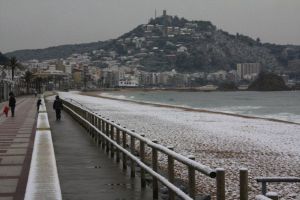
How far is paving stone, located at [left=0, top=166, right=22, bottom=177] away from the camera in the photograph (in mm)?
11195

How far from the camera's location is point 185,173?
13883mm

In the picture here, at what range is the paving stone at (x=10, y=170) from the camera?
1120 cm

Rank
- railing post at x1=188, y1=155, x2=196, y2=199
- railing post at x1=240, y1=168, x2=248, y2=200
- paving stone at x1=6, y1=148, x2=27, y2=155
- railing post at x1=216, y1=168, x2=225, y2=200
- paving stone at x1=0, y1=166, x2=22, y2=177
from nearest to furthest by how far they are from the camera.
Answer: railing post at x1=240, y1=168, x2=248, y2=200
railing post at x1=216, y1=168, x2=225, y2=200
railing post at x1=188, y1=155, x2=196, y2=199
paving stone at x1=0, y1=166, x2=22, y2=177
paving stone at x1=6, y1=148, x2=27, y2=155

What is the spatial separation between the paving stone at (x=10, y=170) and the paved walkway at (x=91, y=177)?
83cm

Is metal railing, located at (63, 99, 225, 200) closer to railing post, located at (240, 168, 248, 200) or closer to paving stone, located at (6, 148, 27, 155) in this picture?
railing post, located at (240, 168, 248, 200)

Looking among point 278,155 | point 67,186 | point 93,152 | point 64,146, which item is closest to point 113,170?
point 67,186

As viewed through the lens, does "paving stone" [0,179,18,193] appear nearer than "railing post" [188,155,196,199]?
No

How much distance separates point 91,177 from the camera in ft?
35.5

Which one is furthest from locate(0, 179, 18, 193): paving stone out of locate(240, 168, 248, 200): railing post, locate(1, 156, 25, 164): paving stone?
locate(240, 168, 248, 200): railing post

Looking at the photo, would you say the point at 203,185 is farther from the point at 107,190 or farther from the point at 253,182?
the point at 107,190

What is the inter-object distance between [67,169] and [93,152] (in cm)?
305

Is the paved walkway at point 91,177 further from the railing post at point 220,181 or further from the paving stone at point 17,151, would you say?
the railing post at point 220,181

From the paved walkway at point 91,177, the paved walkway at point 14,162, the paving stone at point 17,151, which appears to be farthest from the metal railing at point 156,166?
the paving stone at point 17,151

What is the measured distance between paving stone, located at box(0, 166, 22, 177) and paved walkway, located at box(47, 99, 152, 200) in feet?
2.74
